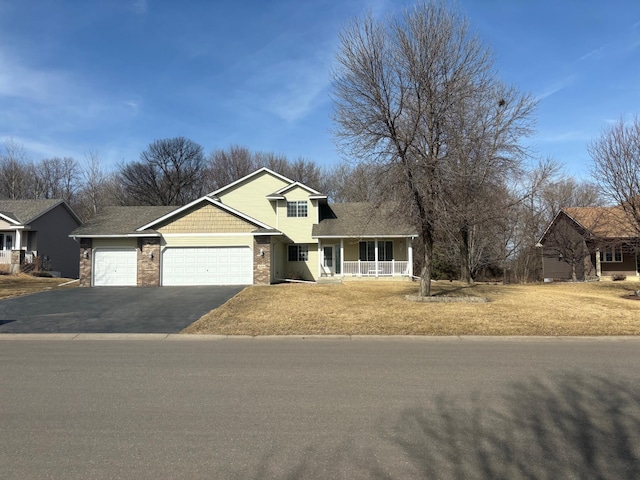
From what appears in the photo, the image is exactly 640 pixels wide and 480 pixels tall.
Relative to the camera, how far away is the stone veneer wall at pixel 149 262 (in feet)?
75.4

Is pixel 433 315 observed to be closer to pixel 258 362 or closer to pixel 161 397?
pixel 258 362

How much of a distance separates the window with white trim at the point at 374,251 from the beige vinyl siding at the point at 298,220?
3.42 meters

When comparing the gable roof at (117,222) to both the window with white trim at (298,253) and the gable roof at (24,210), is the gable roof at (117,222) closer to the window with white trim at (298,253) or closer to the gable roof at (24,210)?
the gable roof at (24,210)

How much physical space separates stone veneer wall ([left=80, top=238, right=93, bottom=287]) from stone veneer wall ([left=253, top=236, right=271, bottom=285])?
8934mm

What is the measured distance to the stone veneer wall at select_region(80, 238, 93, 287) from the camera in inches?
917

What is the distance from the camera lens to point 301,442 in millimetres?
4145

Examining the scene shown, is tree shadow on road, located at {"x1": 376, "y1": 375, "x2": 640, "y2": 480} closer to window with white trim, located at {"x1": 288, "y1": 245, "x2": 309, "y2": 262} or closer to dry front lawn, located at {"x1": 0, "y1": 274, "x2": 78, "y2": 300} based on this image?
dry front lawn, located at {"x1": 0, "y1": 274, "x2": 78, "y2": 300}

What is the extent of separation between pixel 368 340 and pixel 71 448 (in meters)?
6.72

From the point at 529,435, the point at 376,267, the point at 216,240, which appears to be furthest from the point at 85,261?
the point at 529,435

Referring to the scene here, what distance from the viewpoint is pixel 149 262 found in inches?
912

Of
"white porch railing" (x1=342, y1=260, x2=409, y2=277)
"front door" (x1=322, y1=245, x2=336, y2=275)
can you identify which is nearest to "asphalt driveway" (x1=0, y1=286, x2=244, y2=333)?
"white porch railing" (x1=342, y1=260, x2=409, y2=277)

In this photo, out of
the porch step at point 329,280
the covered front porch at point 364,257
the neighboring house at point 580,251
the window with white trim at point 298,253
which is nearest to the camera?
the porch step at point 329,280

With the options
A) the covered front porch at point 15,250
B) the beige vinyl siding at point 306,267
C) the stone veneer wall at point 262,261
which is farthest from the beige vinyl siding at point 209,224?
the covered front porch at point 15,250

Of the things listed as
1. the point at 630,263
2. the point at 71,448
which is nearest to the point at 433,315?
the point at 71,448
